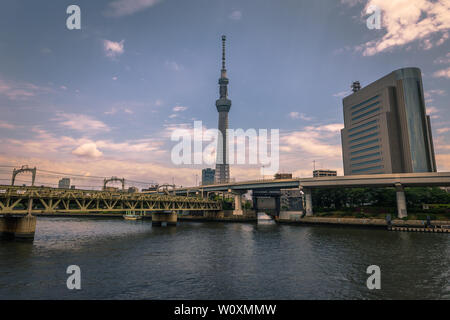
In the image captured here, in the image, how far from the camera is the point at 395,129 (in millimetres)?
149250

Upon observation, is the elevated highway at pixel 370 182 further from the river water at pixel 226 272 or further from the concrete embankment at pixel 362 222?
the river water at pixel 226 272

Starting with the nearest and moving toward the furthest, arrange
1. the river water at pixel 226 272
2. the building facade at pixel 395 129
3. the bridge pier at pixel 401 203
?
the river water at pixel 226 272 → the bridge pier at pixel 401 203 → the building facade at pixel 395 129

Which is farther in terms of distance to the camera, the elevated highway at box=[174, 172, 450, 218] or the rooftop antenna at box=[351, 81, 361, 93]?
the rooftop antenna at box=[351, 81, 361, 93]

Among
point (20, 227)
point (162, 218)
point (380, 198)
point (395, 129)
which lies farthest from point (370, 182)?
Result: point (20, 227)

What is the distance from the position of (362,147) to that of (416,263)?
483 ft

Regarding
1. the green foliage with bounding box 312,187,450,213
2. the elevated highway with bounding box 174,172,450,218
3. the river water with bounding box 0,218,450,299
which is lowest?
the river water with bounding box 0,218,450,299

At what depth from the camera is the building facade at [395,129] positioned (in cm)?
14338

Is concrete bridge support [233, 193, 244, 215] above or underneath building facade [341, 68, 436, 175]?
underneath

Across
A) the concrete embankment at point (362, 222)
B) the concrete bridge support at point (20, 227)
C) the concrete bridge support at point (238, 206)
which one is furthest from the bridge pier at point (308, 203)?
the concrete bridge support at point (20, 227)

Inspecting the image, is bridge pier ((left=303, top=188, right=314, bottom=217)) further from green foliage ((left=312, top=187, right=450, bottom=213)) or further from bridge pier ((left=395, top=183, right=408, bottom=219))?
bridge pier ((left=395, top=183, right=408, bottom=219))

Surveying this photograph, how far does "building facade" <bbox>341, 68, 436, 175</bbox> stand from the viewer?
143 m

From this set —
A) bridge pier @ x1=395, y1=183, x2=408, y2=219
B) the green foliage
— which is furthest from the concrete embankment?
the green foliage

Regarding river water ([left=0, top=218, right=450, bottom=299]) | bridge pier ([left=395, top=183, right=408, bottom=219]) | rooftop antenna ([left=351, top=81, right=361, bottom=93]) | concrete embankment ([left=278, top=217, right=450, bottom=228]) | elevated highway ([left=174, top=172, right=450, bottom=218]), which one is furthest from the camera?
rooftop antenna ([left=351, top=81, right=361, bottom=93])
